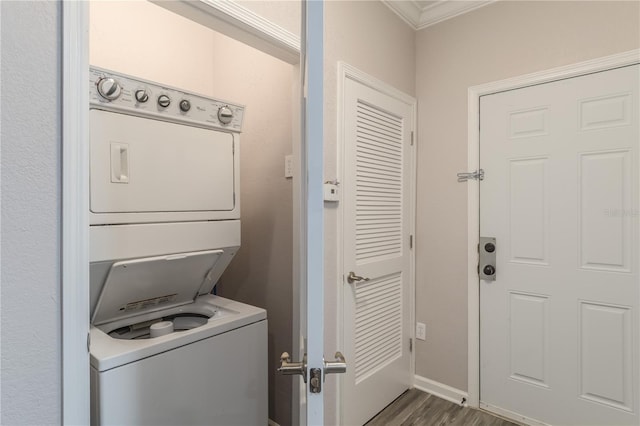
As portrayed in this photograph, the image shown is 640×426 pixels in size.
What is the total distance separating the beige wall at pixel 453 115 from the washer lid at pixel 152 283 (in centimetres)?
151

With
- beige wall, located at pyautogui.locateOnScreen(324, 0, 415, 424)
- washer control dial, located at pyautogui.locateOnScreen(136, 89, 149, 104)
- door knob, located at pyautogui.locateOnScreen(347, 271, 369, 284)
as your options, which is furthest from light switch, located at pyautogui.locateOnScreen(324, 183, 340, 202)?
washer control dial, located at pyautogui.locateOnScreen(136, 89, 149, 104)

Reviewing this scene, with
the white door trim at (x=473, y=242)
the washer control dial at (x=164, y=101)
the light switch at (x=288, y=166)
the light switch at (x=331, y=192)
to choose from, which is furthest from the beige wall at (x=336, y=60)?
the washer control dial at (x=164, y=101)

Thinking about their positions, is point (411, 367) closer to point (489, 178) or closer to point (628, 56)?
point (489, 178)

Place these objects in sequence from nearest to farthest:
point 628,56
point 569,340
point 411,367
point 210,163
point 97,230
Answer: point 97,230
point 210,163
point 628,56
point 569,340
point 411,367

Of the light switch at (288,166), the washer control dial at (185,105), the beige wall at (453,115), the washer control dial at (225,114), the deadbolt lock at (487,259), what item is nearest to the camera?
the washer control dial at (185,105)

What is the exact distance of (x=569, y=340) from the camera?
185cm

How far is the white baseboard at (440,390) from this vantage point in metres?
2.18

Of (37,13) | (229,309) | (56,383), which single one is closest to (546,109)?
(229,309)

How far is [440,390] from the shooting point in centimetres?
225

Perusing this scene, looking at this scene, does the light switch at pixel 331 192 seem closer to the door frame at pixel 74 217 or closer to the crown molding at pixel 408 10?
the door frame at pixel 74 217

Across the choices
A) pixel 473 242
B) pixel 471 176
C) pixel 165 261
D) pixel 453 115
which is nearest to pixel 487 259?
pixel 473 242

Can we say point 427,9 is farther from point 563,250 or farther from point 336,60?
point 563,250

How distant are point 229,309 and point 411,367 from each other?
152 cm

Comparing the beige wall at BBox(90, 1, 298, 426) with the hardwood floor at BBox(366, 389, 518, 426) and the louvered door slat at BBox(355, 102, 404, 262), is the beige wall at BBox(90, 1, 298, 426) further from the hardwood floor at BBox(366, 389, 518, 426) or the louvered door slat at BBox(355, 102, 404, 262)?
the hardwood floor at BBox(366, 389, 518, 426)
